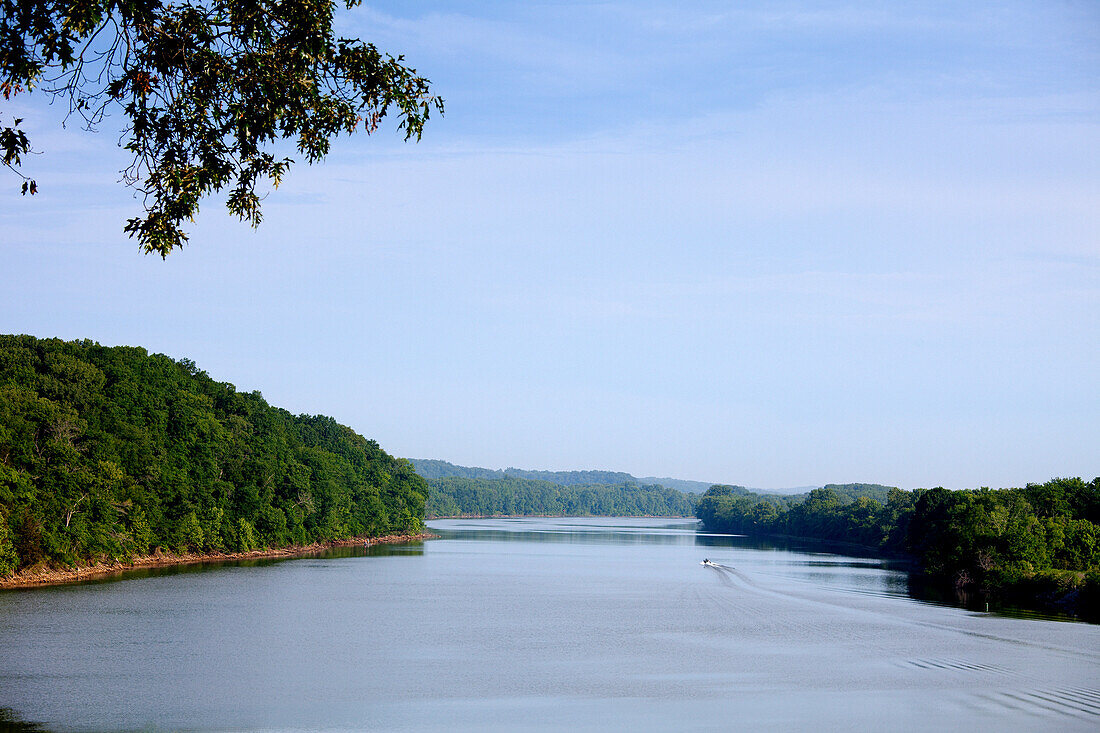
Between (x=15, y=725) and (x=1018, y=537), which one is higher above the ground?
(x=1018, y=537)

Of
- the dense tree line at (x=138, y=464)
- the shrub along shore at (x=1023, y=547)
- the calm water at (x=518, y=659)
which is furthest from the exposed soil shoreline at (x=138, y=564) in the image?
the shrub along shore at (x=1023, y=547)

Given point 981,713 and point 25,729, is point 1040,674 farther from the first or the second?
point 25,729

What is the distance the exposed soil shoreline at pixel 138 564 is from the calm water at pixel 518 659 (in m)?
3.67

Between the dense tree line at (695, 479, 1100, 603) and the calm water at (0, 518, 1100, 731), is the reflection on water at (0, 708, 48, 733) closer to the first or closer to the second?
the calm water at (0, 518, 1100, 731)

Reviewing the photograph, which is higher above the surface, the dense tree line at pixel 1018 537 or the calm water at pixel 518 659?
the dense tree line at pixel 1018 537

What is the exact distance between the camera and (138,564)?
74.8 metres

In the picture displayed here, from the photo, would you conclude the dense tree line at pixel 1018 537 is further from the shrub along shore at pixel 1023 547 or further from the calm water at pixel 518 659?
the calm water at pixel 518 659

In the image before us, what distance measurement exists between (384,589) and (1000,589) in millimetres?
49406

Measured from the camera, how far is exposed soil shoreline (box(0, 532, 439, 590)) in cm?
5772

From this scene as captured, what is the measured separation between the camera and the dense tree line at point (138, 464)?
61125 mm

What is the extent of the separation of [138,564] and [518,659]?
5017 cm

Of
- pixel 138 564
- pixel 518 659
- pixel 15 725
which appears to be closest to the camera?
pixel 15 725

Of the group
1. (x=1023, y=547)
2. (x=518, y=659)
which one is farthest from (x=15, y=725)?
(x=1023, y=547)

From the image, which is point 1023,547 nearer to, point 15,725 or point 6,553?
point 15,725
